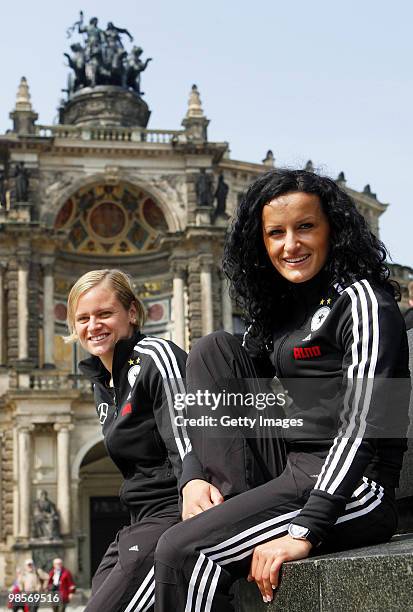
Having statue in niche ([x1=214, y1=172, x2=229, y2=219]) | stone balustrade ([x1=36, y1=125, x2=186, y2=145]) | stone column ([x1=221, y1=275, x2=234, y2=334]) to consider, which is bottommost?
stone column ([x1=221, y1=275, x2=234, y2=334])

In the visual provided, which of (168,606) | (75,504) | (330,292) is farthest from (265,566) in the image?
(75,504)

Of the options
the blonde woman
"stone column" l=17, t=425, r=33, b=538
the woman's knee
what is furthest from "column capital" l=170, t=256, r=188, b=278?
the woman's knee

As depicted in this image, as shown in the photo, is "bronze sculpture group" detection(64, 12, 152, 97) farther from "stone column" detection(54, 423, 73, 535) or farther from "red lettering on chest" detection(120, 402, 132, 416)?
"red lettering on chest" detection(120, 402, 132, 416)

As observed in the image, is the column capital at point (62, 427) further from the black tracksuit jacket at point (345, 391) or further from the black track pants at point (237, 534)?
the black track pants at point (237, 534)

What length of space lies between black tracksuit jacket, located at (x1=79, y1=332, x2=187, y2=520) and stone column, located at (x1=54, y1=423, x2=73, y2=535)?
24.5m

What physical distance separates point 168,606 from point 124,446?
3.60 feet

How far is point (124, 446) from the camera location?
165 inches

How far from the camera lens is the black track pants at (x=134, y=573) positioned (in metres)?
3.90

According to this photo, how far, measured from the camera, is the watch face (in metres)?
3.08

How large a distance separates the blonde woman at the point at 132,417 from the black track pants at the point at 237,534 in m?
0.62

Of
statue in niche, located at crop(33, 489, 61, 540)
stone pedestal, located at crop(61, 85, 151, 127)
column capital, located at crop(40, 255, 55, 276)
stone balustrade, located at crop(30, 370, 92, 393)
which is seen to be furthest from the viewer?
stone pedestal, located at crop(61, 85, 151, 127)

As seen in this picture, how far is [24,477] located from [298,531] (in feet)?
85.6

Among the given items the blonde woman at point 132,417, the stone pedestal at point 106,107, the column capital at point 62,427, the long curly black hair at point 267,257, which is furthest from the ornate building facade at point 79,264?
the long curly black hair at point 267,257

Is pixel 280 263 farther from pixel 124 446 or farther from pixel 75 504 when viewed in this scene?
pixel 75 504
